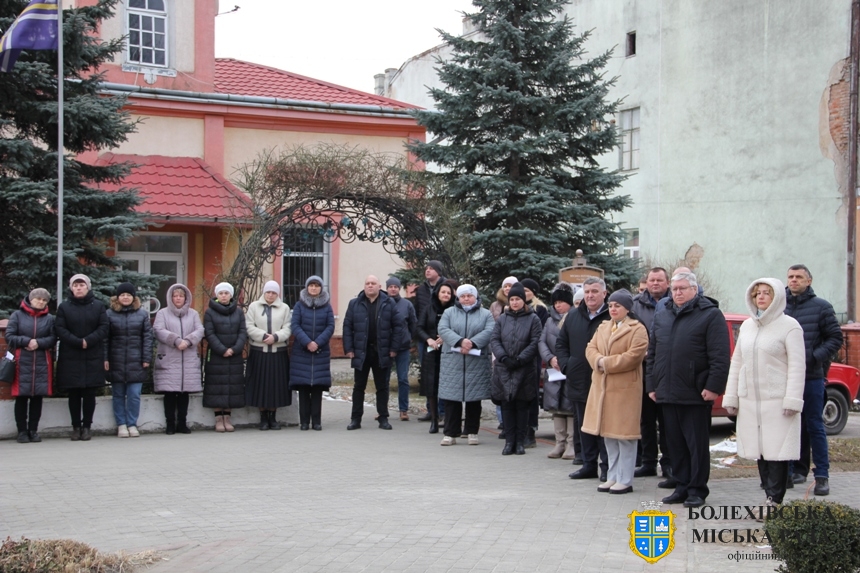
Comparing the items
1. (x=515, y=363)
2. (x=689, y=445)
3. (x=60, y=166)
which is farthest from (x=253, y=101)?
(x=689, y=445)

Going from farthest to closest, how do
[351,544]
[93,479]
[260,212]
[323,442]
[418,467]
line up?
[260,212] < [323,442] < [418,467] < [93,479] < [351,544]

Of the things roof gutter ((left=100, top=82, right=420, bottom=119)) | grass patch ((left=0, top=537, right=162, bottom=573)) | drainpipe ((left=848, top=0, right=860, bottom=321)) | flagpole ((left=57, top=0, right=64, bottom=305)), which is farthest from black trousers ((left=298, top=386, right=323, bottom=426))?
drainpipe ((left=848, top=0, right=860, bottom=321))

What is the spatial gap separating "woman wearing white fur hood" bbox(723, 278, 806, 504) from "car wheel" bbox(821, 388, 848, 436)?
6.21m

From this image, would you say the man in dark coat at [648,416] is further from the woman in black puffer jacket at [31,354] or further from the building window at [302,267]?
the building window at [302,267]

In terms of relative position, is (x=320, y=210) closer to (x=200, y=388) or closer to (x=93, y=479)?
(x=200, y=388)

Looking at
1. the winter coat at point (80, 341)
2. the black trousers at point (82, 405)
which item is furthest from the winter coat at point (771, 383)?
the black trousers at point (82, 405)

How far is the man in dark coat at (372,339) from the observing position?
13.2 meters

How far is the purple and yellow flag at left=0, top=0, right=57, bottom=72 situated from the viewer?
42.0ft

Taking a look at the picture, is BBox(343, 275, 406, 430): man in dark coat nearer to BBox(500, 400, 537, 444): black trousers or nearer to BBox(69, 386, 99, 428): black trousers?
BBox(500, 400, 537, 444): black trousers

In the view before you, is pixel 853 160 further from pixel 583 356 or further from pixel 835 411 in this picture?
pixel 583 356

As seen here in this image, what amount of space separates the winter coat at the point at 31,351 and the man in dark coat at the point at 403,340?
4.29 m

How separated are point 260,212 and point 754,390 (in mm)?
7980

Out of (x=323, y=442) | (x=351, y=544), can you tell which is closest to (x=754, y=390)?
(x=351, y=544)

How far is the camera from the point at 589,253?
17.8 meters
